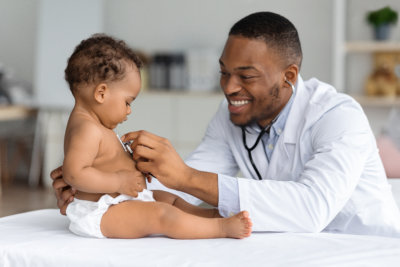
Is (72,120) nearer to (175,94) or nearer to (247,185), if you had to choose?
(247,185)

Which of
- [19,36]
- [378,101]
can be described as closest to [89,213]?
[378,101]

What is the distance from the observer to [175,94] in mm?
5098

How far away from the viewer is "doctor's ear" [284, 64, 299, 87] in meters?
1.98

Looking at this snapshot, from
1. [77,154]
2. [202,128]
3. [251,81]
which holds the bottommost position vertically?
[202,128]

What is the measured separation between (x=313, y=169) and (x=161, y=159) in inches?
16.6

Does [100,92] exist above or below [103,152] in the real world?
above

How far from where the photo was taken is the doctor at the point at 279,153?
1653mm

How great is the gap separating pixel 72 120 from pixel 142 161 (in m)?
0.22

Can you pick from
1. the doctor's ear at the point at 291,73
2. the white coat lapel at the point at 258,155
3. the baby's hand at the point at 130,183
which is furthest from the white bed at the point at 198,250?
the doctor's ear at the point at 291,73

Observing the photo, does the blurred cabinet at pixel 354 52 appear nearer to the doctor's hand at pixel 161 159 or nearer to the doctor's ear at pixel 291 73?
the doctor's ear at pixel 291 73

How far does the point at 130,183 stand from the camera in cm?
162

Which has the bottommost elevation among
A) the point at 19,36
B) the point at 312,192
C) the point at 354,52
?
the point at 312,192

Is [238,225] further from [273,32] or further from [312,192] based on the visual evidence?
[273,32]

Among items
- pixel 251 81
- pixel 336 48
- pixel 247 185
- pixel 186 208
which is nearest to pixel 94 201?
pixel 186 208
